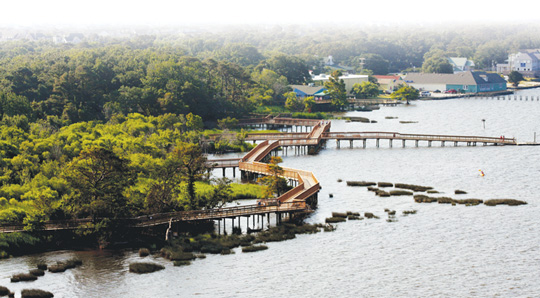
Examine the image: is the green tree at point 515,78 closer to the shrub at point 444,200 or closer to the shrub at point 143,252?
the shrub at point 444,200

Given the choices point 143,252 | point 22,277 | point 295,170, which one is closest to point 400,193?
point 295,170

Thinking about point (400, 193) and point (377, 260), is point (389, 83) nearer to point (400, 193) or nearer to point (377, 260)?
point (400, 193)

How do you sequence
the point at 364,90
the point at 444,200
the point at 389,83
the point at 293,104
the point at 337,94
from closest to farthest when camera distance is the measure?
the point at 444,200, the point at 293,104, the point at 337,94, the point at 364,90, the point at 389,83

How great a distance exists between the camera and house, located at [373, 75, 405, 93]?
179 m

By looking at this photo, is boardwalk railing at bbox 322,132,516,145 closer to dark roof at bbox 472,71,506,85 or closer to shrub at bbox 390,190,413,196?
shrub at bbox 390,190,413,196

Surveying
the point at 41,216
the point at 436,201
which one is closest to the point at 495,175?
the point at 436,201

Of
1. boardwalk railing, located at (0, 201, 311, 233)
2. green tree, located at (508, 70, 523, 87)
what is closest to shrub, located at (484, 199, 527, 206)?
boardwalk railing, located at (0, 201, 311, 233)

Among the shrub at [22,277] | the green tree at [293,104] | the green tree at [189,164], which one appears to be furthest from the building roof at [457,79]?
the shrub at [22,277]

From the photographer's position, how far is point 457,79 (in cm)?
17962

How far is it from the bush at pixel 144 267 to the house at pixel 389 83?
139120 millimetres

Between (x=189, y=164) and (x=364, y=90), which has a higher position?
(x=364, y=90)

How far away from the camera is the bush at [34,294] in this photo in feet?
133

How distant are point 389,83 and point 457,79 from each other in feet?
56.5

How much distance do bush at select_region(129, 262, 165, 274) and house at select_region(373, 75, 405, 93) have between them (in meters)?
139
